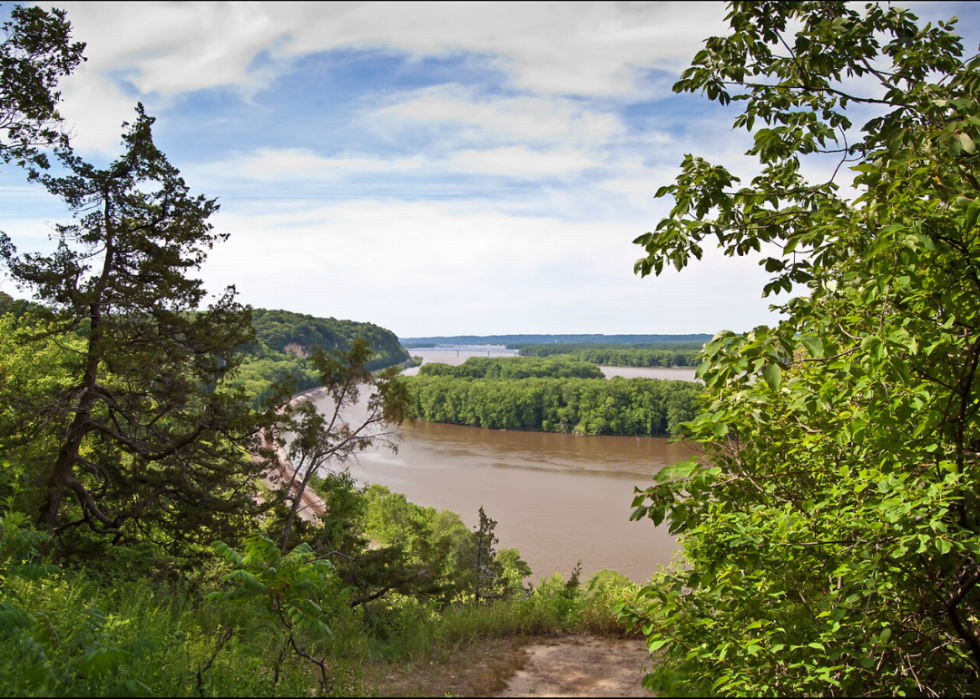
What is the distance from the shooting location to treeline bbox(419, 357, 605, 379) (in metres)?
76.6

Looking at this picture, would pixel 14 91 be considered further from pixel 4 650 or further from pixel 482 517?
pixel 482 517

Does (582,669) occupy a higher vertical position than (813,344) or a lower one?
lower

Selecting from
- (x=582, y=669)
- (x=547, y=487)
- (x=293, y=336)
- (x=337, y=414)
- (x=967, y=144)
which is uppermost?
(x=293, y=336)

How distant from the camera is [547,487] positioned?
29.3m

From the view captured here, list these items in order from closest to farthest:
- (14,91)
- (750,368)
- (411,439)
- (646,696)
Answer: (750,368), (646,696), (14,91), (411,439)

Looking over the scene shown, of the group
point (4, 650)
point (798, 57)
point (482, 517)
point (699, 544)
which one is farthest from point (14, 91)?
point (482, 517)

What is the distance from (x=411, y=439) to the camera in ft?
159

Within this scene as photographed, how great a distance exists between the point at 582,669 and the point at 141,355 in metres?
6.65

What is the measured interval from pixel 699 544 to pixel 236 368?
8223 mm

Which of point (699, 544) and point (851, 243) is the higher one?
point (851, 243)

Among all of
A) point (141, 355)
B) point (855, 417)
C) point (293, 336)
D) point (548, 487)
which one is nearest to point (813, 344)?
point (855, 417)

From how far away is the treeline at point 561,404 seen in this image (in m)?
50.7

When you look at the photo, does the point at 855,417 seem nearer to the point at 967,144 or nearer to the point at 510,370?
the point at 967,144

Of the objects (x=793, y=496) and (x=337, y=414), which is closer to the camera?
(x=793, y=496)
